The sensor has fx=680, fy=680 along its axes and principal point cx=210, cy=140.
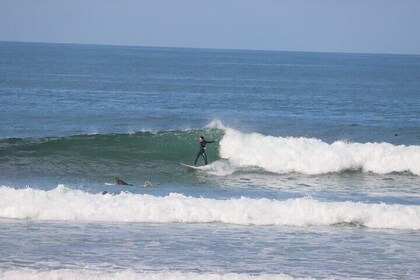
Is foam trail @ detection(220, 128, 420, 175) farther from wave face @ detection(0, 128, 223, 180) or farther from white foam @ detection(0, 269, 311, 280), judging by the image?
white foam @ detection(0, 269, 311, 280)

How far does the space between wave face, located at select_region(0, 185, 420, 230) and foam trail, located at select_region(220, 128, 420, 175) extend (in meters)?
8.46

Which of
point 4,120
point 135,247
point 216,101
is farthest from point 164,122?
point 135,247

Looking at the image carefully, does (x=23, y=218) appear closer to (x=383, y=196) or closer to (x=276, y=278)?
(x=276, y=278)

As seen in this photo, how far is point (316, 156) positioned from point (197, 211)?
10.9 meters

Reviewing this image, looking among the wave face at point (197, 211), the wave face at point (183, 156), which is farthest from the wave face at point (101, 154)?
the wave face at point (197, 211)

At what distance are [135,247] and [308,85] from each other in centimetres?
6829

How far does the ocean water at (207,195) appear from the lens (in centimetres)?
1440

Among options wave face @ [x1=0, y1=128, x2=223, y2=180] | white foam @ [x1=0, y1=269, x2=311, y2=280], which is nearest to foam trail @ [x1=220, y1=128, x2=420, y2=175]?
wave face @ [x1=0, y1=128, x2=223, y2=180]

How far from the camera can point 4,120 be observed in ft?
132

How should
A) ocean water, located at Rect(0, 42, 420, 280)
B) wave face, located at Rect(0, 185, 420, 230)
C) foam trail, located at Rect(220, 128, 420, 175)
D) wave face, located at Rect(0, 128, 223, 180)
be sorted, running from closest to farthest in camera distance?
ocean water, located at Rect(0, 42, 420, 280) < wave face, located at Rect(0, 185, 420, 230) < wave face, located at Rect(0, 128, 223, 180) < foam trail, located at Rect(220, 128, 420, 175)

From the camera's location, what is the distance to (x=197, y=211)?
61.3 feet

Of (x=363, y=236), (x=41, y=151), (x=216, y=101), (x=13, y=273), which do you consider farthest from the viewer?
(x=216, y=101)

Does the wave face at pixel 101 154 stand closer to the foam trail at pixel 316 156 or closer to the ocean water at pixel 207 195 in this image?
the ocean water at pixel 207 195

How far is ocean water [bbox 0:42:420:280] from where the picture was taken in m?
14.4
